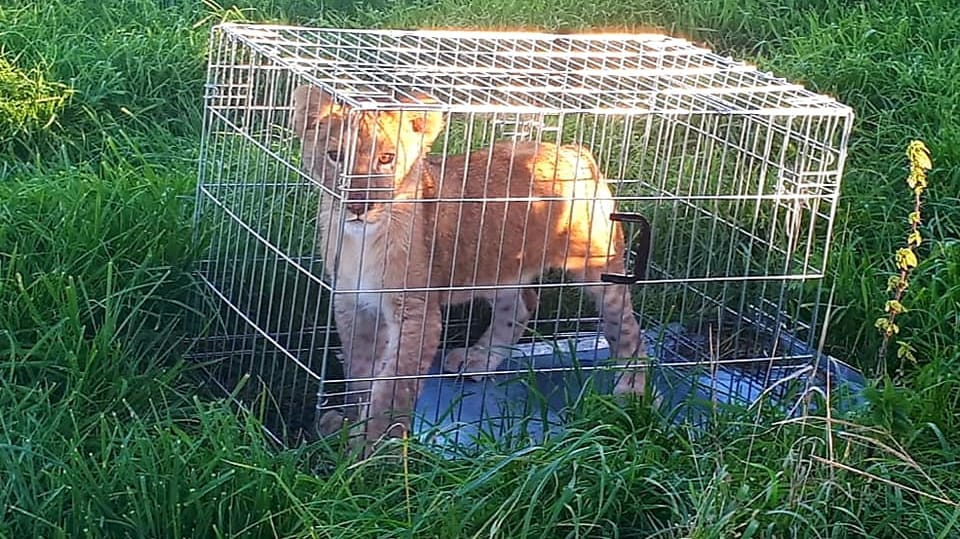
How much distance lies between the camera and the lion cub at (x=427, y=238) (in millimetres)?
3646

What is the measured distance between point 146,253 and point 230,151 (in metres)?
0.41

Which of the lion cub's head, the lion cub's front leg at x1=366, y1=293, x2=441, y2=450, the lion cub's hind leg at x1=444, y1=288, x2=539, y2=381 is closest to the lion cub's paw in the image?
the lion cub's hind leg at x1=444, y1=288, x2=539, y2=381

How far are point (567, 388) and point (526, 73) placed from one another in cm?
92

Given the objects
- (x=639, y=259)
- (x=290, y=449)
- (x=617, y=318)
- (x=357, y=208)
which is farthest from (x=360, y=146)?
(x=617, y=318)

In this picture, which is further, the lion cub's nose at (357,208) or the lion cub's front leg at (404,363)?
the lion cub's front leg at (404,363)

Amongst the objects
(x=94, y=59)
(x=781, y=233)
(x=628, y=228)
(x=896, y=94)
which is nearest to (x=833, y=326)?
(x=781, y=233)

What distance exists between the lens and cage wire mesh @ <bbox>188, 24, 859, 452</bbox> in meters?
3.69

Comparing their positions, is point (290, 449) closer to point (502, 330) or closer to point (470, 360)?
point (470, 360)

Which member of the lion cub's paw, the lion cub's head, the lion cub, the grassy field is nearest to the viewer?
the grassy field

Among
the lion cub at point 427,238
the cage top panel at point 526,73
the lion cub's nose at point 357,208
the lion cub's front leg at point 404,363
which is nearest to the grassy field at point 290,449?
the lion cub's front leg at point 404,363

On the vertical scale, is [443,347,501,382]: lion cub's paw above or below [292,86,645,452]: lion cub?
below

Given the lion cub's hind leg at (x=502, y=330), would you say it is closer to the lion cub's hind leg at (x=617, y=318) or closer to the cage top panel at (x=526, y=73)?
the lion cub's hind leg at (x=617, y=318)

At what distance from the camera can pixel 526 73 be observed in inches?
157

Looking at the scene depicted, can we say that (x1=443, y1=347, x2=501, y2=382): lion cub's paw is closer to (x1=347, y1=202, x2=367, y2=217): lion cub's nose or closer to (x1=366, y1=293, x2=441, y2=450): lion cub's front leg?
(x1=366, y1=293, x2=441, y2=450): lion cub's front leg
